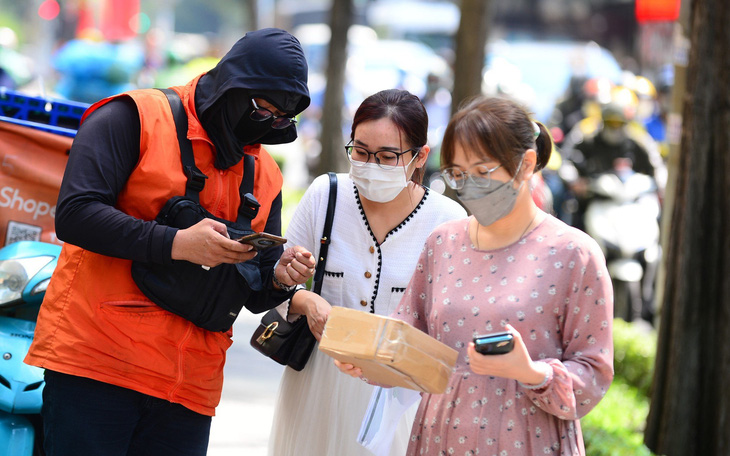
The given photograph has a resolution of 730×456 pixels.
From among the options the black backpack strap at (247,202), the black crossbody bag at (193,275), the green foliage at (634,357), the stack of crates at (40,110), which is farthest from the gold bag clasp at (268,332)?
the green foliage at (634,357)

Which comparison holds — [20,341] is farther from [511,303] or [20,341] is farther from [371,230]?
[511,303]

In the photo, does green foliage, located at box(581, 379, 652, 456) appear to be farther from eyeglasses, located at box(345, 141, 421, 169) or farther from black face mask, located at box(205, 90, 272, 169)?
black face mask, located at box(205, 90, 272, 169)

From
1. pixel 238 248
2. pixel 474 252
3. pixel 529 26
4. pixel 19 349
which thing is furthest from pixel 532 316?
pixel 529 26

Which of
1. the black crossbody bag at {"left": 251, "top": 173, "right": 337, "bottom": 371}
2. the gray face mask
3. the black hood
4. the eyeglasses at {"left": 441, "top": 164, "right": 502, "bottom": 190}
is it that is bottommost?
the black crossbody bag at {"left": 251, "top": 173, "right": 337, "bottom": 371}

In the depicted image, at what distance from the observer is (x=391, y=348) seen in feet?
8.43

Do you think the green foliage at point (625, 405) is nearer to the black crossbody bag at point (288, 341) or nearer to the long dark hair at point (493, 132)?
the black crossbody bag at point (288, 341)

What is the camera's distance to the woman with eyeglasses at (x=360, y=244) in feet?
11.2

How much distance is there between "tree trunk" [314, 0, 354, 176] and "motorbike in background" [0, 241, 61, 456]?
409 inches

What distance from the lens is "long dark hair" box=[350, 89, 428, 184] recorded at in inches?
134

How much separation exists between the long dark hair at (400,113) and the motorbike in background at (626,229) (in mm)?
6140

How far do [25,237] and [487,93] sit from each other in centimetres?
1218

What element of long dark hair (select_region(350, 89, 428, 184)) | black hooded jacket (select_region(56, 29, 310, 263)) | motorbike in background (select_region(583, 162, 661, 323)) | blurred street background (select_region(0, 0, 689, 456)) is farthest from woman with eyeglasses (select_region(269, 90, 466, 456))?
motorbike in background (select_region(583, 162, 661, 323))

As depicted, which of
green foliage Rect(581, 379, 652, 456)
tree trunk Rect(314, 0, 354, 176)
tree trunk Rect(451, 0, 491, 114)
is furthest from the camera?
tree trunk Rect(314, 0, 354, 176)

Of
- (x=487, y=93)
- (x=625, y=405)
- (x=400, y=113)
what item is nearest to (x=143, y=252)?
(x=400, y=113)
